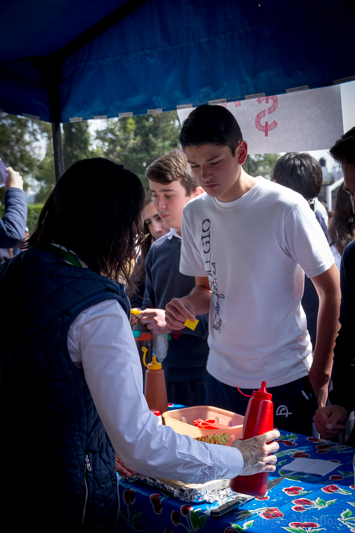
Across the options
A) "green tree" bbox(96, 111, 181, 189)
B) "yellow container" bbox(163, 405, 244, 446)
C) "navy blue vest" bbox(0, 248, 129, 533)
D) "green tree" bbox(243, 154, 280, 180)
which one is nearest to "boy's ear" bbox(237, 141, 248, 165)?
"yellow container" bbox(163, 405, 244, 446)

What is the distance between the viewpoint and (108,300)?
3.29ft

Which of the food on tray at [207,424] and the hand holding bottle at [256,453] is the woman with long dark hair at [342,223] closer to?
the food on tray at [207,424]

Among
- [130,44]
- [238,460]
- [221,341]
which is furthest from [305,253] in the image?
[130,44]

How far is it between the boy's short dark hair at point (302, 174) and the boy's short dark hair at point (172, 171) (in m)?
0.71

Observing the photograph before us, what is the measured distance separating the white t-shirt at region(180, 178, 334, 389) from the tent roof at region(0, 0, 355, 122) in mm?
531

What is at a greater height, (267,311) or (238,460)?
(267,311)

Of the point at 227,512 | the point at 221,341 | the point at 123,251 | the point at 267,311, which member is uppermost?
the point at 123,251

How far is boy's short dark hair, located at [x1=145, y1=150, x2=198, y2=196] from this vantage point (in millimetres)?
2418

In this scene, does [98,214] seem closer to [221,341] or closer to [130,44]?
[221,341]

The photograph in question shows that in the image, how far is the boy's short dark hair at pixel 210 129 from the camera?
1.82m

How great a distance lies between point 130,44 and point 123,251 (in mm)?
1661

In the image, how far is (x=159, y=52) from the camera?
7.68ft

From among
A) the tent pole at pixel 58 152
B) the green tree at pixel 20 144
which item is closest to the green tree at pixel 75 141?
the green tree at pixel 20 144

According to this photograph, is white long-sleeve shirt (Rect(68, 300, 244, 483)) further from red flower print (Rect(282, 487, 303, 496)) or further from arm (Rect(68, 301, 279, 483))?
red flower print (Rect(282, 487, 303, 496))
